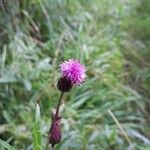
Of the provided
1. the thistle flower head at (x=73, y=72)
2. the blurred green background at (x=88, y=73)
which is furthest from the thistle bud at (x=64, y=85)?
the blurred green background at (x=88, y=73)

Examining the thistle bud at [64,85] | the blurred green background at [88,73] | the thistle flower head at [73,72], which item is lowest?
the blurred green background at [88,73]

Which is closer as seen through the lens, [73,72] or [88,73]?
[73,72]

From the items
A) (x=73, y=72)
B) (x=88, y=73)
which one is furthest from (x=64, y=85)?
(x=88, y=73)

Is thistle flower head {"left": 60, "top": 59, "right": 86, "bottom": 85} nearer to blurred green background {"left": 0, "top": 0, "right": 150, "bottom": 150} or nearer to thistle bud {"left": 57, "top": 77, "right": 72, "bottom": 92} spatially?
thistle bud {"left": 57, "top": 77, "right": 72, "bottom": 92}

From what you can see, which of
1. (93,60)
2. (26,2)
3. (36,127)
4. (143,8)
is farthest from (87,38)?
(36,127)

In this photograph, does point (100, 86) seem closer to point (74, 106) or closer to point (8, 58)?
point (74, 106)

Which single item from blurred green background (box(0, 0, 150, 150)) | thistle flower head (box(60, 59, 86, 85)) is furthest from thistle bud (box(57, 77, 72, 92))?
blurred green background (box(0, 0, 150, 150))

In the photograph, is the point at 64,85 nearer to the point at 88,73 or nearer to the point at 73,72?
the point at 73,72

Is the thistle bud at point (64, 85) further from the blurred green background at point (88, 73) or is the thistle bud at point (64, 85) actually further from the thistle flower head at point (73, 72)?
the blurred green background at point (88, 73)
